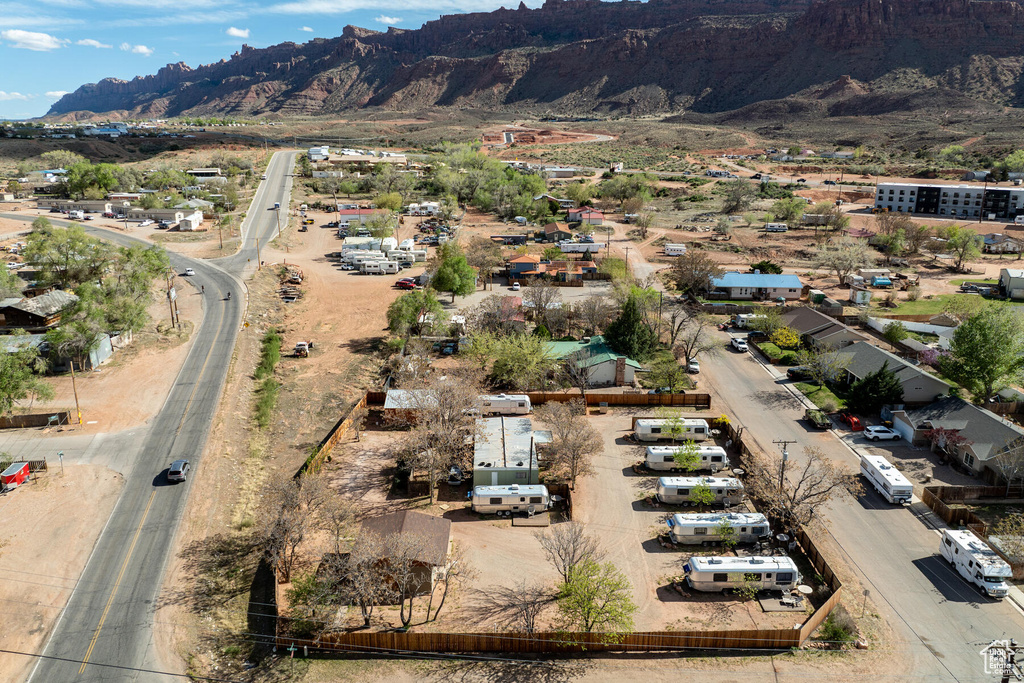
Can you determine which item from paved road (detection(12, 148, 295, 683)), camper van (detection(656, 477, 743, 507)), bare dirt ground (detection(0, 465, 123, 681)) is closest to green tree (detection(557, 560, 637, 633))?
camper van (detection(656, 477, 743, 507))

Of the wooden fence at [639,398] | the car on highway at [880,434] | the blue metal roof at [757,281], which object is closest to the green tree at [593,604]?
the wooden fence at [639,398]

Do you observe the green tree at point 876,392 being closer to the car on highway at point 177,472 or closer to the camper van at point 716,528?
the camper van at point 716,528

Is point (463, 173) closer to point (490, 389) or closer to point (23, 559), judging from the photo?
point (490, 389)

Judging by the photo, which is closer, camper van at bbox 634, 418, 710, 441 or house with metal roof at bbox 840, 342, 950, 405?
camper van at bbox 634, 418, 710, 441

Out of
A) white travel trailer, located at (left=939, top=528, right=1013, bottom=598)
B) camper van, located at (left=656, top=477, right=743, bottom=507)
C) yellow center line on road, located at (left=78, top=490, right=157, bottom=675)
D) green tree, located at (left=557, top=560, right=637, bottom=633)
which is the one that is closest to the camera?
yellow center line on road, located at (left=78, top=490, right=157, bottom=675)

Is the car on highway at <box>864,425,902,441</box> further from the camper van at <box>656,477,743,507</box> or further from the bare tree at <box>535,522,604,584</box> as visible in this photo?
the bare tree at <box>535,522,604,584</box>
